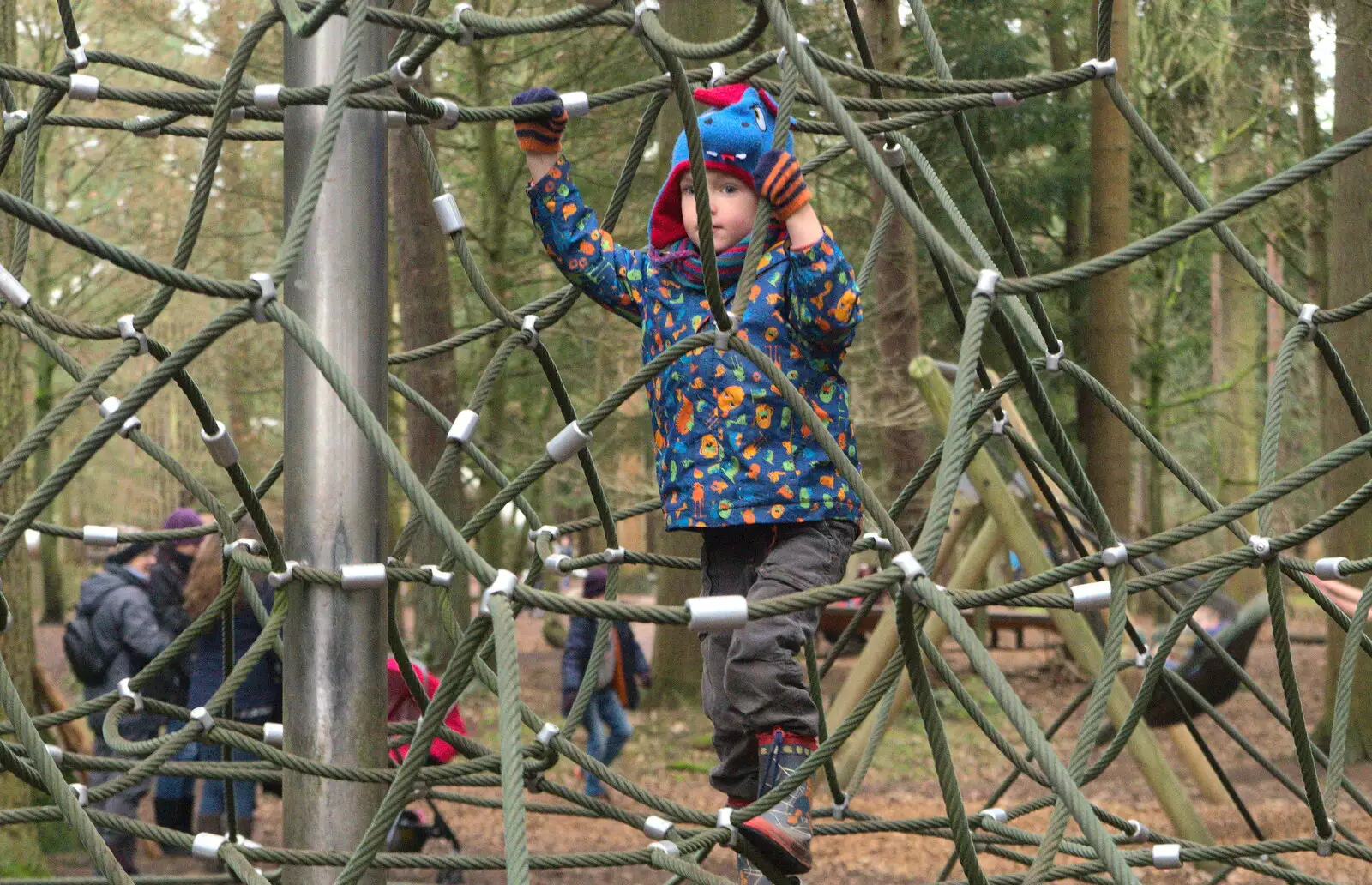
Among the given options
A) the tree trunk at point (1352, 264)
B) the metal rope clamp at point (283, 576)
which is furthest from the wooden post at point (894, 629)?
the metal rope clamp at point (283, 576)

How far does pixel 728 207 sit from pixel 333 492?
0.73 m

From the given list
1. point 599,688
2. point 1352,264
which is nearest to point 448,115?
point 599,688

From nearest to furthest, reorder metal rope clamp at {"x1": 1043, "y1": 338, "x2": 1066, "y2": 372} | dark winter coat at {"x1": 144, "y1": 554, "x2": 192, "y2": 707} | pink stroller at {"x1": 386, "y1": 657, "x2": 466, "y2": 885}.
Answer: metal rope clamp at {"x1": 1043, "y1": 338, "x2": 1066, "y2": 372} → pink stroller at {"x1": 386, "y1": 657, "x2": 466, "y2": 885} → dark winter coat at {"x1": 144, "y1": 554, "x2": 192, "y2": 707}

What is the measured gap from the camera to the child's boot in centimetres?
181

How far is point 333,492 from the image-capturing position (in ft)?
6.04

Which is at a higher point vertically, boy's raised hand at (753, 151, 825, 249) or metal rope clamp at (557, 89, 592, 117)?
metal rope clamp at (557, 89, 592, 117)

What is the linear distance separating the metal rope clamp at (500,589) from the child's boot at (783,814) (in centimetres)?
48

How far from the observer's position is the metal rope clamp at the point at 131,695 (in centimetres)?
228

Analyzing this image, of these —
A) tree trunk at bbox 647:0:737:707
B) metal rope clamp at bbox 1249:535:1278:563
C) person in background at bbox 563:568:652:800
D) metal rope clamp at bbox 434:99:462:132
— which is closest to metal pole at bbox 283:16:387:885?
metal rope clamp at bbox 434:99:462:132

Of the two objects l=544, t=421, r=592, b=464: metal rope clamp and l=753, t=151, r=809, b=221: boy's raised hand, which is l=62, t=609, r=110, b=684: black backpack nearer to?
l=544, t=421, r=592, b=464: metal rope clamp

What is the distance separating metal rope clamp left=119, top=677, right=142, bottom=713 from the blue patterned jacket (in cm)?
93

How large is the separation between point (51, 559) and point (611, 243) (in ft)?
38.9

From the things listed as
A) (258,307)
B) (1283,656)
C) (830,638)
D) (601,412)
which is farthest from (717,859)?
(830,638)

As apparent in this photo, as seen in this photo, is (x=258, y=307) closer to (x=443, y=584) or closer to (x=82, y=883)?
(x=443, y=584)
